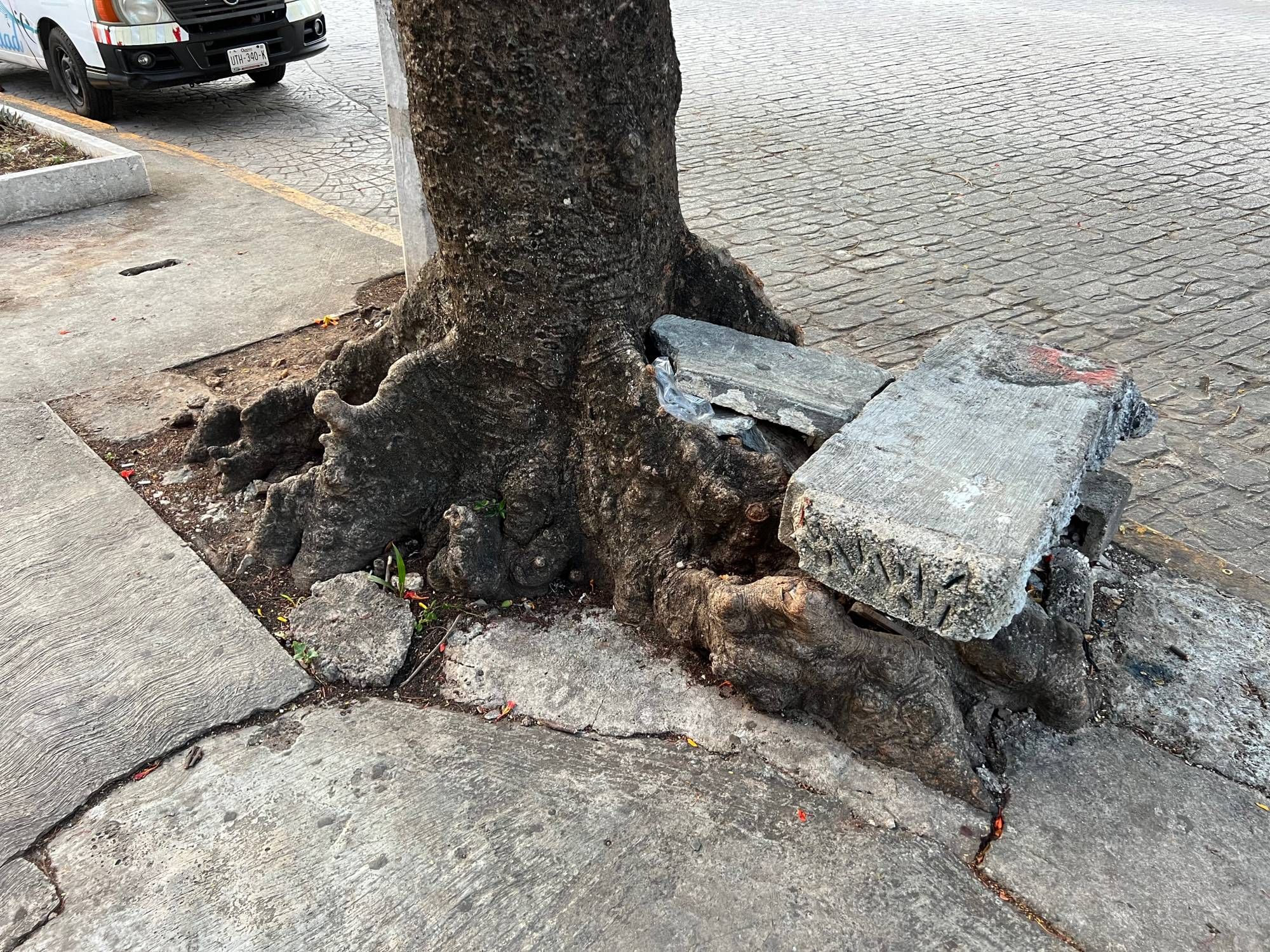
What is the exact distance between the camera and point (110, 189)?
7.13 metres

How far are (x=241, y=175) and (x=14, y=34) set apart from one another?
4532 mm

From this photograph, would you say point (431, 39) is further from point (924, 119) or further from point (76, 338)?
point (924, 119)

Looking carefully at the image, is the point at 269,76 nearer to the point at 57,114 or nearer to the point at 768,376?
the point at 57,114

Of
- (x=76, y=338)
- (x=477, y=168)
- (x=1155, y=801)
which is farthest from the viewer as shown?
(x=76, y=338)

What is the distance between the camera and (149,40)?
8.91 m

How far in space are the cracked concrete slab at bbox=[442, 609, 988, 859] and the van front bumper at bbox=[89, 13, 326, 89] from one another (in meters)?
8.45

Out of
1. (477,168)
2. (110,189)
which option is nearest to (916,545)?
(477,168)

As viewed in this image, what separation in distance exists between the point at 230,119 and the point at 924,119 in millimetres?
6963

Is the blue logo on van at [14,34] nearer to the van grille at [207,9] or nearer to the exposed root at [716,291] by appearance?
the van grille at [207,9]

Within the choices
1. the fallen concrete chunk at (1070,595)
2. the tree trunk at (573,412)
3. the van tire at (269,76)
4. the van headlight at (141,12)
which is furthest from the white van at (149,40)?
the fallen concrete chunk at (1070,595)

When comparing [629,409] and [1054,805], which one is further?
[629,409]

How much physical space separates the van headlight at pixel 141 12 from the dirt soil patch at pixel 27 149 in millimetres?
1422

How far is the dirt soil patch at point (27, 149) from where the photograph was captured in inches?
283

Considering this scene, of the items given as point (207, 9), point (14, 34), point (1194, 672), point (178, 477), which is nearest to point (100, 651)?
point (178, 477)
